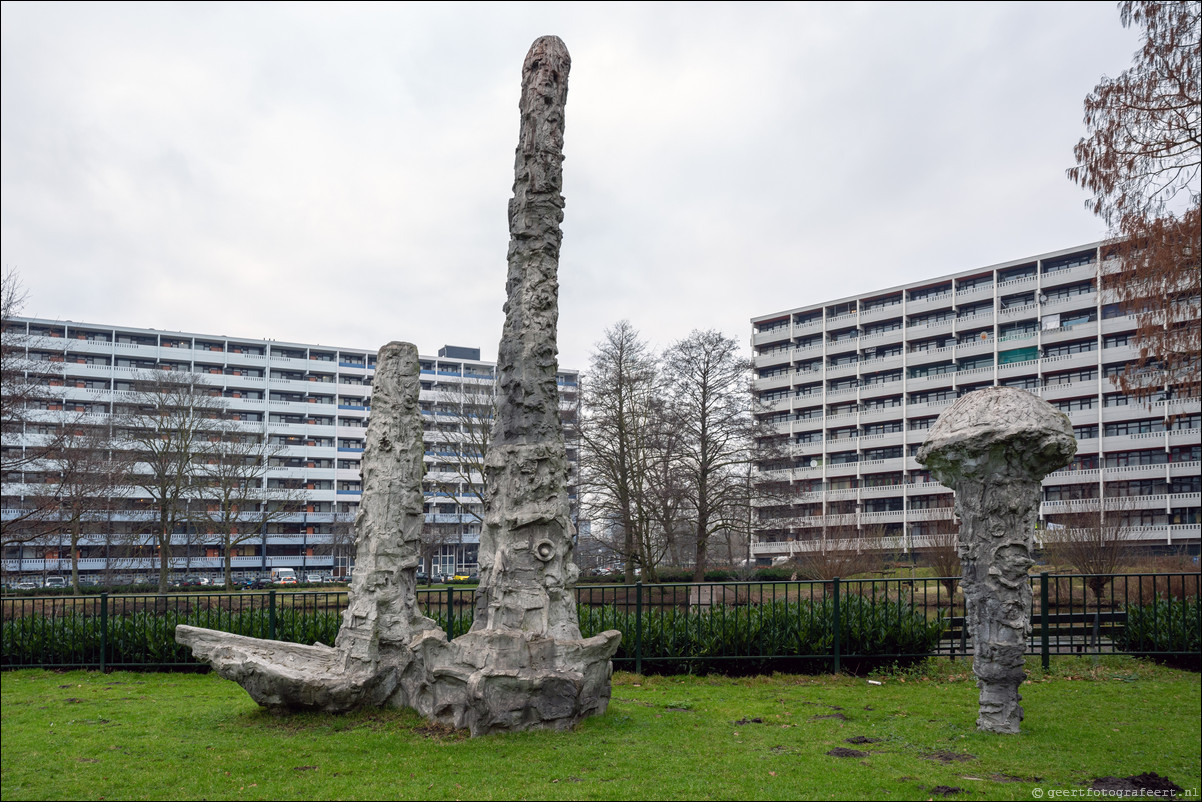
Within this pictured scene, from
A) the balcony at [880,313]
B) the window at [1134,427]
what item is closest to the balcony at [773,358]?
the balcony at [880,313]

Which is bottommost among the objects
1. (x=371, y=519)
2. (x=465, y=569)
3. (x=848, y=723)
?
(x=465, y=569)

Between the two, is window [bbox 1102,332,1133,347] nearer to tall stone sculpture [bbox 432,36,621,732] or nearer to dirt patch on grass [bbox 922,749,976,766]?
dirt patch on grass [bbox 922,749,976,766]

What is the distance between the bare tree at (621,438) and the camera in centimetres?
2827

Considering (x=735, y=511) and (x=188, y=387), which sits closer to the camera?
(x=735, y=511)

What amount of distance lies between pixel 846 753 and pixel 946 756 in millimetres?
888

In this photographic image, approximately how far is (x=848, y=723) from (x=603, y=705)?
2755 mm

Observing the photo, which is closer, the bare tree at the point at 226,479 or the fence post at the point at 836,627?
the fence post at the point at 836,627

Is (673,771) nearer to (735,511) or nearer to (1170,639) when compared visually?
(1170,639)

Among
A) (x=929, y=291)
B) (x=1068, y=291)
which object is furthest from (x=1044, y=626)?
(x=929, y=291)

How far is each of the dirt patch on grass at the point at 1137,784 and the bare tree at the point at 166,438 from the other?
31332 millimetres

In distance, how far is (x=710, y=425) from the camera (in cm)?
2991

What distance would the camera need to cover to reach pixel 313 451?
2682 inches

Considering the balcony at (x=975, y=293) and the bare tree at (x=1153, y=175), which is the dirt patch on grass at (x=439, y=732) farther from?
the balcony at (x=975, y=293)

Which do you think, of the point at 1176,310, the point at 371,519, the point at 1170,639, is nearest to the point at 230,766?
the point at 371,519
